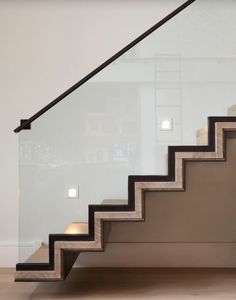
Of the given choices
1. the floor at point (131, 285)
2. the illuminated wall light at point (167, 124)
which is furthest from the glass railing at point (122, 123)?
the floor at point (131, 285)

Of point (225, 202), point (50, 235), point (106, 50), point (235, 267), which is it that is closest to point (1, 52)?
point (106, 50)

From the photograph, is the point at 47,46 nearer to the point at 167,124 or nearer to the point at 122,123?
the point at 122,123

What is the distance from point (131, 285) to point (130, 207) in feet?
2.58

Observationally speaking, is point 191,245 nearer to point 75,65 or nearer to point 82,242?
point 82,242

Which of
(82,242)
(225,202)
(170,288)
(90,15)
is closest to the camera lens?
(82,242)

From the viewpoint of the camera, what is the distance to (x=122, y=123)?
3025mm

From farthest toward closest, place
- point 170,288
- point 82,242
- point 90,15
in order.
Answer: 1. point 90,15
2. point 170,288
3. point 82,242

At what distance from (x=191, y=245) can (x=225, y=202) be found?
531mm

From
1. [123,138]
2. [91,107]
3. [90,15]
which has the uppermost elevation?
[90,15]

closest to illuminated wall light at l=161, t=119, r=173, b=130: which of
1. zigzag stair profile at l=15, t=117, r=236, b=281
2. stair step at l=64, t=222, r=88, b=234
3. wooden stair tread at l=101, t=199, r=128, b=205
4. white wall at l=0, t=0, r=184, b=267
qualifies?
zigzag stair profile at l=15, t=117, r=236, b=281

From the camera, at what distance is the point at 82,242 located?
116 inches

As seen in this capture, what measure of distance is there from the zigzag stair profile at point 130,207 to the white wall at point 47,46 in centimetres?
123

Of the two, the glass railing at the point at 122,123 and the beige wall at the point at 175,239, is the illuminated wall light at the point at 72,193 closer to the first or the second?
the glass railing at the point at 122,123

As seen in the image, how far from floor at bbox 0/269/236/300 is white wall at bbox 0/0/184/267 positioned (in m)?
0.94
